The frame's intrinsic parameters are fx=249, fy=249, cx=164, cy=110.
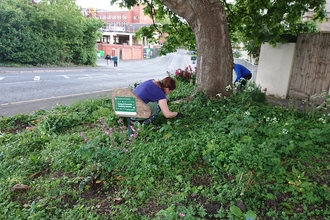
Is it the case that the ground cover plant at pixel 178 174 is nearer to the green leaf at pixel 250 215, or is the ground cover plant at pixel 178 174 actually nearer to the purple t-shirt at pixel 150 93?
the green leaf at pixel 250 215

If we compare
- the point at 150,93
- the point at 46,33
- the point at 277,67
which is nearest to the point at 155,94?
the point at 150,93

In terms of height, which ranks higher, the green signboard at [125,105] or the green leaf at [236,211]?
the green signboard at [125,105]

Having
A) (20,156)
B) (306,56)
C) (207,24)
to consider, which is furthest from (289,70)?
(20,156)

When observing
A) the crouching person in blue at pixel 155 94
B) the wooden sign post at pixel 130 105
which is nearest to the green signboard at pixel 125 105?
the wooden sign post at pixel 130 105

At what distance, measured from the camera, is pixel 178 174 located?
2.99m

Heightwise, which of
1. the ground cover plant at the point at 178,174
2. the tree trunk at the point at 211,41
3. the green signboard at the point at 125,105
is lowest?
the ground cover plant at the point at 178,174

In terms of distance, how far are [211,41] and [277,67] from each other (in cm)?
485

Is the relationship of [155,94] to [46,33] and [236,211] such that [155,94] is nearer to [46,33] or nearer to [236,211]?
[236,211]

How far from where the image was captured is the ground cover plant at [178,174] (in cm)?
242

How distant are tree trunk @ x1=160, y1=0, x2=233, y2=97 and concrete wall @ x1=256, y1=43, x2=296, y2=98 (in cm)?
416

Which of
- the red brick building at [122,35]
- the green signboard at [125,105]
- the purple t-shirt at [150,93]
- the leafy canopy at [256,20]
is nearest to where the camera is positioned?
the green signboard at [125,105]

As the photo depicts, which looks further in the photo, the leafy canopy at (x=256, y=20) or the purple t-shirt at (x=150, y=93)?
the leafy canopy at (x=256, y=20)

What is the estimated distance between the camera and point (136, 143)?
11.8 ft

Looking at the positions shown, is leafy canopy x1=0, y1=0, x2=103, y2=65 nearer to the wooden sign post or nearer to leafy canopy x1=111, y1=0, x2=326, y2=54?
leafy canopy x1=111, y1=0, x2=326, y2=54
